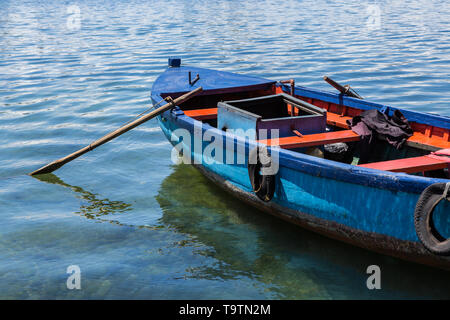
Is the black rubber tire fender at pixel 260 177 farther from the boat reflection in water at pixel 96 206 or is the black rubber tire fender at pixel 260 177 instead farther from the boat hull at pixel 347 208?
the boat reflection in water at pixel 96 206

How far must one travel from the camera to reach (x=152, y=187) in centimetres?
870

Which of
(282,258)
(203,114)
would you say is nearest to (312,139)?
(282,258)

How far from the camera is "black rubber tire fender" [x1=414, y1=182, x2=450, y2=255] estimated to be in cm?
470

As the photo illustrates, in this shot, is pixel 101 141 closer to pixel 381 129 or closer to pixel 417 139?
pixel 381 129

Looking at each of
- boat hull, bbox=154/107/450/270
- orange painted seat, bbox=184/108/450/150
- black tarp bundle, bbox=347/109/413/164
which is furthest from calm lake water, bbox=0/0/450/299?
orange painted seat, bbox=184/108/450/150

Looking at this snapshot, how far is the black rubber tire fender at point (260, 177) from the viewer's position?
20.6 feet

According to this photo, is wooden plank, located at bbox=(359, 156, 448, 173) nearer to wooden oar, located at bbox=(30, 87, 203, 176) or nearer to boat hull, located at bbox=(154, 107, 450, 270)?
boat hull, located at bbox=(154, 107, 450, 270)

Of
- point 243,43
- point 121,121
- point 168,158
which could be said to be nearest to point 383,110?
point 168,158

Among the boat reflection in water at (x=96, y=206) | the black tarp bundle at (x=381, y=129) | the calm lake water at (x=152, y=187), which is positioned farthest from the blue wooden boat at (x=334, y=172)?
the boat reflection in water at (x=96, y=206)

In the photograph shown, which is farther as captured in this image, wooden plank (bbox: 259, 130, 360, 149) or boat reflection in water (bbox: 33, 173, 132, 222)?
boat reflection in water (bbox: 33, 173, 132, 222)

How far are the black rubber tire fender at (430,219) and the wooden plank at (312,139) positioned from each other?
236 centimetres

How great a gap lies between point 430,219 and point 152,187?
16.8 ft

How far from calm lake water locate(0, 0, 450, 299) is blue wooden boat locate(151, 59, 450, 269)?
19.2 inches
